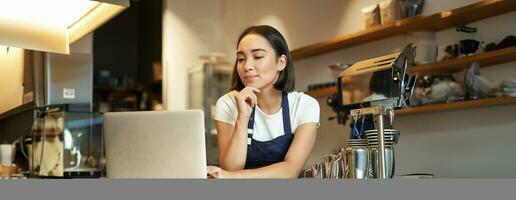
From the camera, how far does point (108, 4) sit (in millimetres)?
2430

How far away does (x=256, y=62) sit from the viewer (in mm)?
2010

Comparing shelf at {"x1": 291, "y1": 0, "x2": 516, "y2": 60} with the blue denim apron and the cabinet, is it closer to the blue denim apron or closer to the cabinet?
the cabinet

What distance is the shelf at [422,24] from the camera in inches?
132

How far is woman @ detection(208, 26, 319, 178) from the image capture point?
6.41 ft

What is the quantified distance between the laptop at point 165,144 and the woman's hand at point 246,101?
0.44 m

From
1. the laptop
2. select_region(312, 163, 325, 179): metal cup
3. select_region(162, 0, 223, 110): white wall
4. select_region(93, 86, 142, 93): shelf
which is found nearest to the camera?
the laptop

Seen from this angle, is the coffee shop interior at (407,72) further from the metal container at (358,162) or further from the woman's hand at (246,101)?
the metal container at (358,162)

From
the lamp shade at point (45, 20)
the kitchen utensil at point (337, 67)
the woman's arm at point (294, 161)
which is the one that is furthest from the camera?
the kitchen utensil at point (337, 67)

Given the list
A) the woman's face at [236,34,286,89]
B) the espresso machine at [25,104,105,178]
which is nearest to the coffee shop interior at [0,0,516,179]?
the espresso machine at [25,104,105,178]

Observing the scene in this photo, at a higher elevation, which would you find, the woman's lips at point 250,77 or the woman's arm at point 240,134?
the woman's lips at point 250,77

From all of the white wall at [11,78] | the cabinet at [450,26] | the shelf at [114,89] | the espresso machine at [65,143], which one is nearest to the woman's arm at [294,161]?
the espresso machine at [65,143]

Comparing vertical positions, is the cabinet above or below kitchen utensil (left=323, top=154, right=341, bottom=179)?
above

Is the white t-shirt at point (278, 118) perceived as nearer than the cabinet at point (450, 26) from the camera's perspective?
Yes

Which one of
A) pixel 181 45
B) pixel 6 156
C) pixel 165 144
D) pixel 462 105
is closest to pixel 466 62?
pixel 462 105
